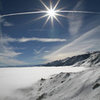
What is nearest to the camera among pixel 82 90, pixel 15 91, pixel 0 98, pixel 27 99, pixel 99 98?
pixel 99 98

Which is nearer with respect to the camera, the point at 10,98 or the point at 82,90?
the point at 82,90

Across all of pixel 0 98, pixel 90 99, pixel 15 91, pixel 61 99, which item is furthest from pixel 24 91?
pixel 90 99

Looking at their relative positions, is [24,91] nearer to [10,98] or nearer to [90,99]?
[10,98]

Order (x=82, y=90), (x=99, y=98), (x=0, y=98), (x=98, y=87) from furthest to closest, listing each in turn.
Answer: (x=0, y=98) → (x=82, y=90) → (x=98, y=87) → (x=99, y=98)

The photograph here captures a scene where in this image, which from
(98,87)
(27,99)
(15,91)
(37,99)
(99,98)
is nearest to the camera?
(99,98)

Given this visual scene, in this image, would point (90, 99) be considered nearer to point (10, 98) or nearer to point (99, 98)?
point (99, 98)

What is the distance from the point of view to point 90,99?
7.02 metres

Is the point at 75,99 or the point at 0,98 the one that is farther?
the point at 0,98

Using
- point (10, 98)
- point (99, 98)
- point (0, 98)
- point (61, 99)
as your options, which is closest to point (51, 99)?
point (61, 99)

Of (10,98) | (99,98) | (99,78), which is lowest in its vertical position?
(99,98)

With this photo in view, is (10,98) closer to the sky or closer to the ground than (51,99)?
closer to the sky

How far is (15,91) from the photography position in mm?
15734

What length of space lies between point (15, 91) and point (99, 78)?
13493mm

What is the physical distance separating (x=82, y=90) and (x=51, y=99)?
3514mm
